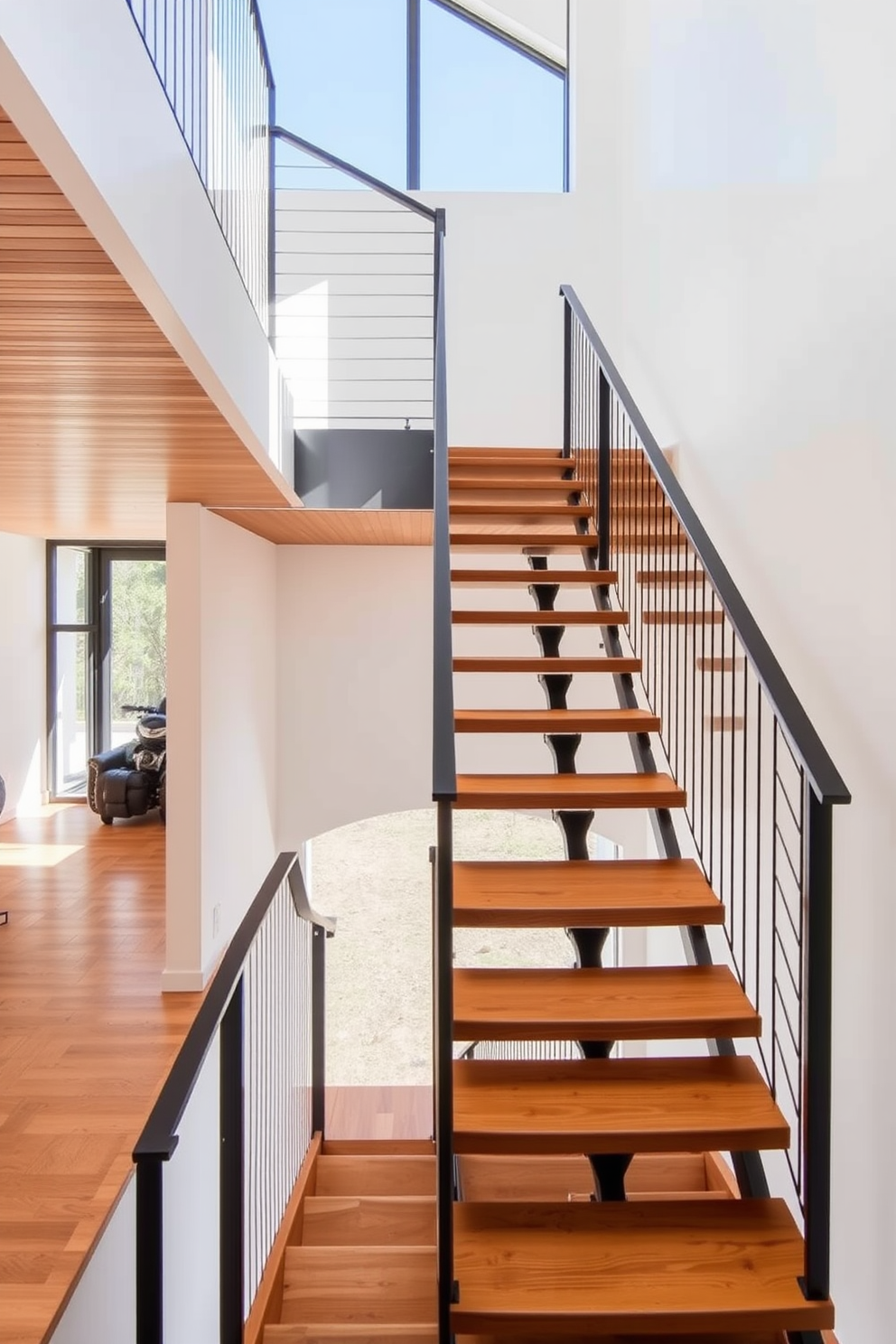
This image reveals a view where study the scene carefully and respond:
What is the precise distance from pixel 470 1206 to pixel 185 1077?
A: 1006mm

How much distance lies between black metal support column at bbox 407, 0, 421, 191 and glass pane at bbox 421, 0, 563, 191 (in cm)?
4

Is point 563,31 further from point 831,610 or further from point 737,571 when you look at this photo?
point 831,610

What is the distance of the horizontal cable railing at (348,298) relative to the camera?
24.3 ft

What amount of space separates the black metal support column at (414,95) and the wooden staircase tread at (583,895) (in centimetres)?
631

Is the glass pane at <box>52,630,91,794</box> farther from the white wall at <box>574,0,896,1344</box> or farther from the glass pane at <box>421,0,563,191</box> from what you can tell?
the white wall at <box>574,0,896,1344</box>

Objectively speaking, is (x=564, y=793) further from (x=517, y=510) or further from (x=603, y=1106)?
(x=517, y=510)

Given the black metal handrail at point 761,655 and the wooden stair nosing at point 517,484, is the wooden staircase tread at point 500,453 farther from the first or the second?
the black metal handrail at point 761,655

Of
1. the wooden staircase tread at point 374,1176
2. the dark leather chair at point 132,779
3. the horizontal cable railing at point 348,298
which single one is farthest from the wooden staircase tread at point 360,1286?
the dark leather chair at point 132,779

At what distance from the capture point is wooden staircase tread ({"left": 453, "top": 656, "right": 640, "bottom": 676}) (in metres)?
3.84

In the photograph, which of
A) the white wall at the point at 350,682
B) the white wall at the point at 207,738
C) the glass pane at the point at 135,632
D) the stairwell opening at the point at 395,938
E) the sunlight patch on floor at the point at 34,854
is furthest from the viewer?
the glass pane at the point at 135,632

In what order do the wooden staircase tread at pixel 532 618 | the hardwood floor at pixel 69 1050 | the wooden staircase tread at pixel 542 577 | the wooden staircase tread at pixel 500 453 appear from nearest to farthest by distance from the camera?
the hardwood floor at pixel 69 1050
the wooden staircase tread at pixel 532 618
the wooden staircase tread at pixel 542 577
the wooden staircase tread at pixel 500 453

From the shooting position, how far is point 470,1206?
2.54 m

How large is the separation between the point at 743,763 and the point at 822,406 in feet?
3.89

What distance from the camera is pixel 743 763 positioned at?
10.3 ft
